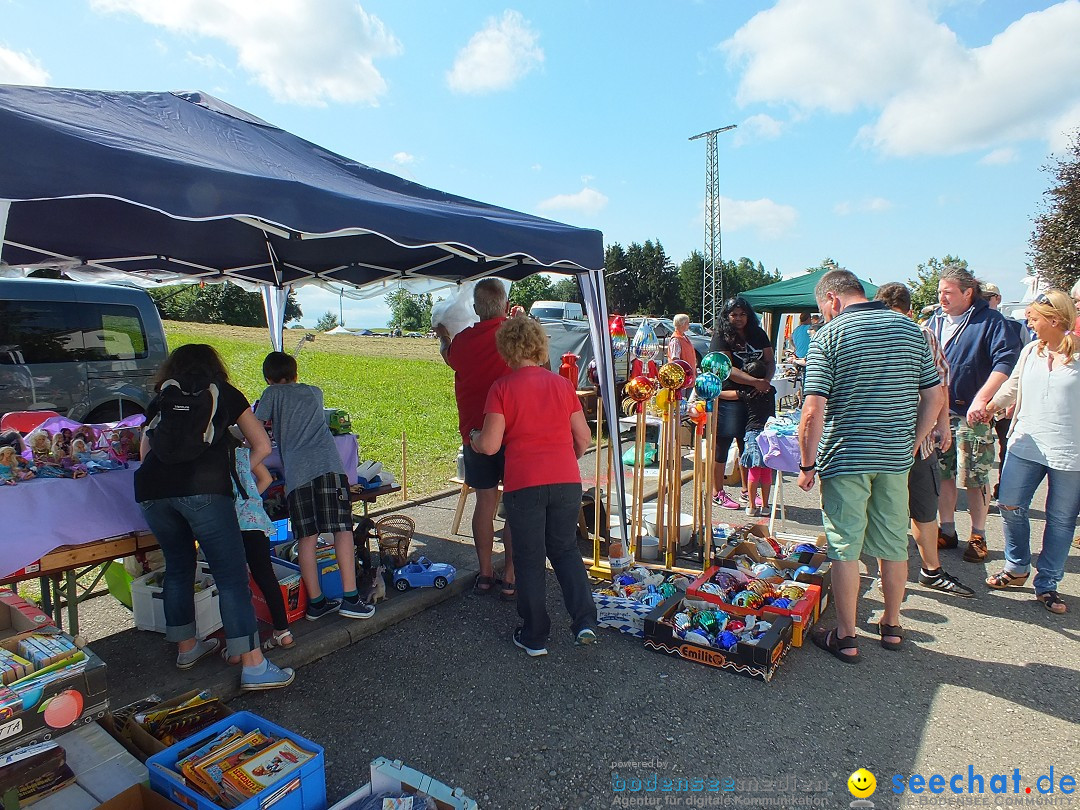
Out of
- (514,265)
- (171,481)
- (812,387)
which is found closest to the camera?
(171,481)

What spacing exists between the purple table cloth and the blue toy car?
2598mm

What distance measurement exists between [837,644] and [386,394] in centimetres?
1346

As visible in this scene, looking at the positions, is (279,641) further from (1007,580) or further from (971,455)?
(971,455)

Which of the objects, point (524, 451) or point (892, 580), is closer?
point (524, 451)

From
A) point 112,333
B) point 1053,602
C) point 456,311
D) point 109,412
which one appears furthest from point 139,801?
point 112,333

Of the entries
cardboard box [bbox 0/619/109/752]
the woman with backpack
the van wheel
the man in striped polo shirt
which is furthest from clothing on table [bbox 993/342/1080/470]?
the van wheel

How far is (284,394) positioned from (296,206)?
41.4 inches

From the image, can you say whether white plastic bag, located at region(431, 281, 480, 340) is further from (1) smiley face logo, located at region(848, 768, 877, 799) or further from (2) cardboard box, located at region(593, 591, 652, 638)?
(1) smiley face logo, located at region(848, 768, 877, 799)

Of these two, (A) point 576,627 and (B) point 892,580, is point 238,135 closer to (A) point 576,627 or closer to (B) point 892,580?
(A) point 576,627

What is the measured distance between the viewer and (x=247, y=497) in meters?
2.97

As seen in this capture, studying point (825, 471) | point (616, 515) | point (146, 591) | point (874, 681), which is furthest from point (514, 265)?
point (874, 681)

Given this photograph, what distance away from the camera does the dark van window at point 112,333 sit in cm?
709

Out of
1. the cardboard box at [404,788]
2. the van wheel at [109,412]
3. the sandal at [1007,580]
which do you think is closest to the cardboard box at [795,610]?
the sandal at [1007,580]

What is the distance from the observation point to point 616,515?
518cm
